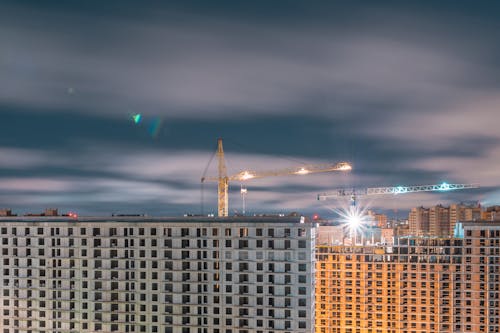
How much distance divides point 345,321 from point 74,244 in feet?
215

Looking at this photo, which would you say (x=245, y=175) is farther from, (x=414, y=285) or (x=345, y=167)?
(x=414, y=285)

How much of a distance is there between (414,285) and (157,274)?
62.2m

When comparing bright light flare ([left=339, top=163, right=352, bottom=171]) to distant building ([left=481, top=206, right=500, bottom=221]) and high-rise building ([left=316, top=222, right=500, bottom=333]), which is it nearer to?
distant building ([left=481, top=206, right=500, bottom=221])

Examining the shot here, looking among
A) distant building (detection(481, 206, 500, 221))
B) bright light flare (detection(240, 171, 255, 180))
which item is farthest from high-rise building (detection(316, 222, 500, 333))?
bright light flare (detection(240, 171, 255, 180))

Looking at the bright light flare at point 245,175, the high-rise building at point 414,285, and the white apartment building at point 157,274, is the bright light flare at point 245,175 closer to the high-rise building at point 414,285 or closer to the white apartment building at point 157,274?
the high-rise building at point 414,285

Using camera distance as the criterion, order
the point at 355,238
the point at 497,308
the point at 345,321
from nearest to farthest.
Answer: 1. the point at 497,308
2. the point at 345,321
3. the point at 355,238

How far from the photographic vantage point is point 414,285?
13238 centimetres

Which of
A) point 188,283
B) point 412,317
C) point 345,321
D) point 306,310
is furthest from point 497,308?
point 188,283

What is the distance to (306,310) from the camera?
9394cm

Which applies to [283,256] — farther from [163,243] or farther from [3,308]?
[3,308]

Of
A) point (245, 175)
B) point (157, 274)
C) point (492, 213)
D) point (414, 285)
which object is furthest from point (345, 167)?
point (157, 274)

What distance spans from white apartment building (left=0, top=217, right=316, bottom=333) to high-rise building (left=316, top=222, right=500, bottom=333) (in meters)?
42.9

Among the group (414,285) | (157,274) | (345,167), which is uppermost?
(345,167)

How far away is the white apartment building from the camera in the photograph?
9569cm
